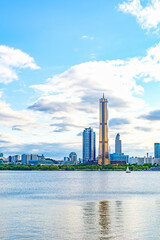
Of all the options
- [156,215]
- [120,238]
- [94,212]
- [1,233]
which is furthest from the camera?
[94,212]

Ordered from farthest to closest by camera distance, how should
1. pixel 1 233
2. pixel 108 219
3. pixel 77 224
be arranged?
1. pixel 108 219
2. pixel 77 224
3. pixel 1 233

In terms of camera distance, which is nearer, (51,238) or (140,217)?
(51,238)

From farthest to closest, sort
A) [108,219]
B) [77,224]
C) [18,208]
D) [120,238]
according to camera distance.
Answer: [18,208] < [108,219] < [77,224] < [120,238]

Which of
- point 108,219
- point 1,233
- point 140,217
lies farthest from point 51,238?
point 140,217

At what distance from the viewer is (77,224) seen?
4612cm

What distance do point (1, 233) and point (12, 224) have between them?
5534mm

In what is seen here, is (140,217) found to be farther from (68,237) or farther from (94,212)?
(68,237)

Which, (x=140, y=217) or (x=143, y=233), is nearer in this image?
(x=143, y=233)

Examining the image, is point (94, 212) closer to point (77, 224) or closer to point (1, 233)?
point (77, 224)

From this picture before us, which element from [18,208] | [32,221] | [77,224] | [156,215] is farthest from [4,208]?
[156,215]

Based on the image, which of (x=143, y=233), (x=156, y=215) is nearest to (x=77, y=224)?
(x=143, y=233)

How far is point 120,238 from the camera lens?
38.1m

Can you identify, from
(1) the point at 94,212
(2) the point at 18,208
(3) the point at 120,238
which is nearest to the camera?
Result: (3) the point at 120,238

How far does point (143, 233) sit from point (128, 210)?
1840 centimetres
